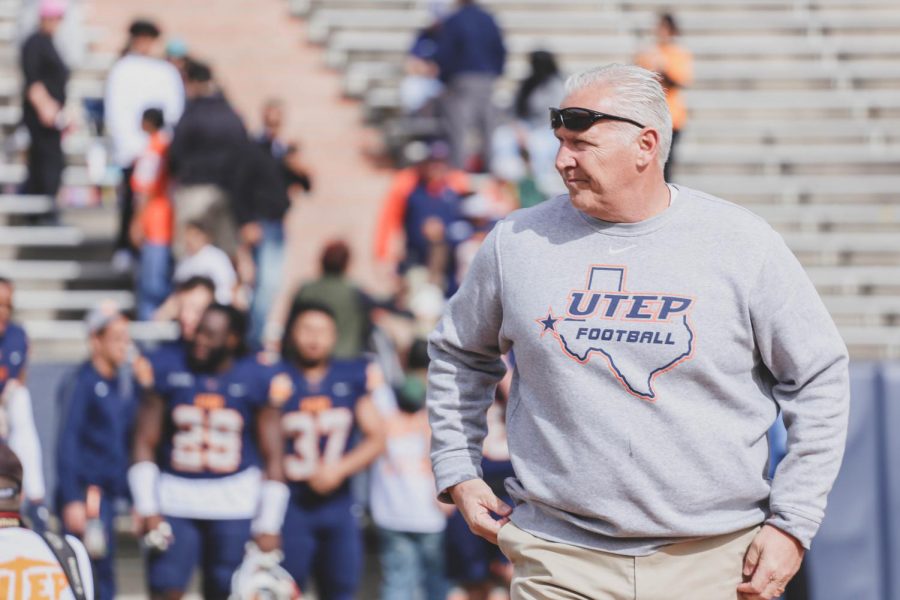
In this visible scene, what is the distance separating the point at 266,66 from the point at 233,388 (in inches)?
329

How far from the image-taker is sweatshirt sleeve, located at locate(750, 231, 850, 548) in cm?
362

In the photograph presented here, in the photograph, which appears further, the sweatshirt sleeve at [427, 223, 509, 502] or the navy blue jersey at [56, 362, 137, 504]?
the navy blue jersey at [56, 362, 137, 504]

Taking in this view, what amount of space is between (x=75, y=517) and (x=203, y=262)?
2.54 meters

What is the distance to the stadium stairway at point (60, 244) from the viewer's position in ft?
39.2

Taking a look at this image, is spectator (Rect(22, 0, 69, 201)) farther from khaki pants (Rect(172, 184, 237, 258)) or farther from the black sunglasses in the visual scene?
the black sunglasses

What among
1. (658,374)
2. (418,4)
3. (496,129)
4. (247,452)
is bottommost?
(247,452)

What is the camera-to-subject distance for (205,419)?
24.8ft

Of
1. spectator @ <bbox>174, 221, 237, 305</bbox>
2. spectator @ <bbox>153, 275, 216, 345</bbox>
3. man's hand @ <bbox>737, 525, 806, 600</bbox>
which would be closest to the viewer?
man's hand @ <bbox>737, 525, 806, 600</bbox>

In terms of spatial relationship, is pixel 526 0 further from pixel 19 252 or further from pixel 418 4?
pixel 19 252

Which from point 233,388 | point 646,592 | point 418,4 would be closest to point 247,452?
point 233,388

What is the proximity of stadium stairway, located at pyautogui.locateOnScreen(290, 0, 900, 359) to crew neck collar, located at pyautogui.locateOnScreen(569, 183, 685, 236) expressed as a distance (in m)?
9.48

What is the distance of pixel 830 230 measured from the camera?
46.5 ft

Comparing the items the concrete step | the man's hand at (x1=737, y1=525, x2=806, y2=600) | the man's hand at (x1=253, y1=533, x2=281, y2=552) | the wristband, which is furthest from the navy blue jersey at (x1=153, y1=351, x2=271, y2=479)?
the concrete step

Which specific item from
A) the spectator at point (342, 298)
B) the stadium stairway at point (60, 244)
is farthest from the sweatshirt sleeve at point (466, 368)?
the stadium stairway at point (60, 244)
